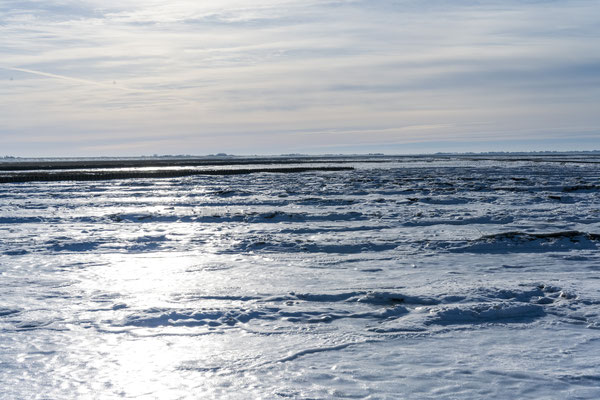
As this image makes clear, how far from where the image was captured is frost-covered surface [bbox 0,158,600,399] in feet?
18.9

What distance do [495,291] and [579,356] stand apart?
277 cm

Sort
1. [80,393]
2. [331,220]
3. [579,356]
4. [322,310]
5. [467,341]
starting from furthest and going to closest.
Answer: [331,220]
[322,310]
[467,341]
[579,356]
[80,393]

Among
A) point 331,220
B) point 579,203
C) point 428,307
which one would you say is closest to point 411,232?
point 331,220

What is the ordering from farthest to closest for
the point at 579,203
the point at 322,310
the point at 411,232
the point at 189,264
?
1. the point at 579,203
2. the point at 411,232
3. the point at 189,264
4. the point at 322,310

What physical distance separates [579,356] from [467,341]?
1210 millimetres

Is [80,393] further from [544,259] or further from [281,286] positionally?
[544,259]

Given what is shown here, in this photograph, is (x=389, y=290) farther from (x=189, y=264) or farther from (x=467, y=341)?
(x=189, y=264)

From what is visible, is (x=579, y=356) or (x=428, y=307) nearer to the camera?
(x=579, y=356)

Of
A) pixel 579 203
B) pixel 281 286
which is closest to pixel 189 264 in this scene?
pixel 281 286

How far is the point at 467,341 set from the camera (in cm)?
691

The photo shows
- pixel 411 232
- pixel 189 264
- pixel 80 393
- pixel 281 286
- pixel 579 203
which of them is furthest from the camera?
pixel 579 203

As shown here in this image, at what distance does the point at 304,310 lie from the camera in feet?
27.5

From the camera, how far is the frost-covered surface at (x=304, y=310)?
Result: 5770 millimetres

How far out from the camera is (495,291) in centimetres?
908
